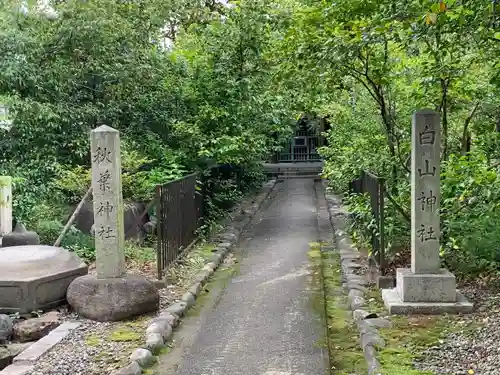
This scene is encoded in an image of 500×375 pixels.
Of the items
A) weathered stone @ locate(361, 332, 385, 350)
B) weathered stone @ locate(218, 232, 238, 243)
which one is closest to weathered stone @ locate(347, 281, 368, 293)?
weathered stone @ locate(361, 332, 385, 350)

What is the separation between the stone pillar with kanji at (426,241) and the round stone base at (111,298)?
9.35 feet

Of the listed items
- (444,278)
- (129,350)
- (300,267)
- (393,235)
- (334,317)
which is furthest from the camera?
(300,267)

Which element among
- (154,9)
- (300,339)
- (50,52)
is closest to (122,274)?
(300,339)

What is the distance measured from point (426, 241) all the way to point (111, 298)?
3688 mm

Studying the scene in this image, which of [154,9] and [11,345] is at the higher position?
[154,9]

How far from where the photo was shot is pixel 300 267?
9.45 meters

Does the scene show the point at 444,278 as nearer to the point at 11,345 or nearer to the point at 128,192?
the point at 11,345

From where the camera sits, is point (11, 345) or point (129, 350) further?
point (11, 345)

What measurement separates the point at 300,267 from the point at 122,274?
12.3 ft

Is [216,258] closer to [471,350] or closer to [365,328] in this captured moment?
[365,328]

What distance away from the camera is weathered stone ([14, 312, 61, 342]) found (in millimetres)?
5941

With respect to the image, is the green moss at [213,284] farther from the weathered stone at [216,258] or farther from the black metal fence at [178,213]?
the black metal fence at [178,213]

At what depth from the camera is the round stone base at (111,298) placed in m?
6.25

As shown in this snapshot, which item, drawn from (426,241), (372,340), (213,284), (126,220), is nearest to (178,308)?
(213,284)
